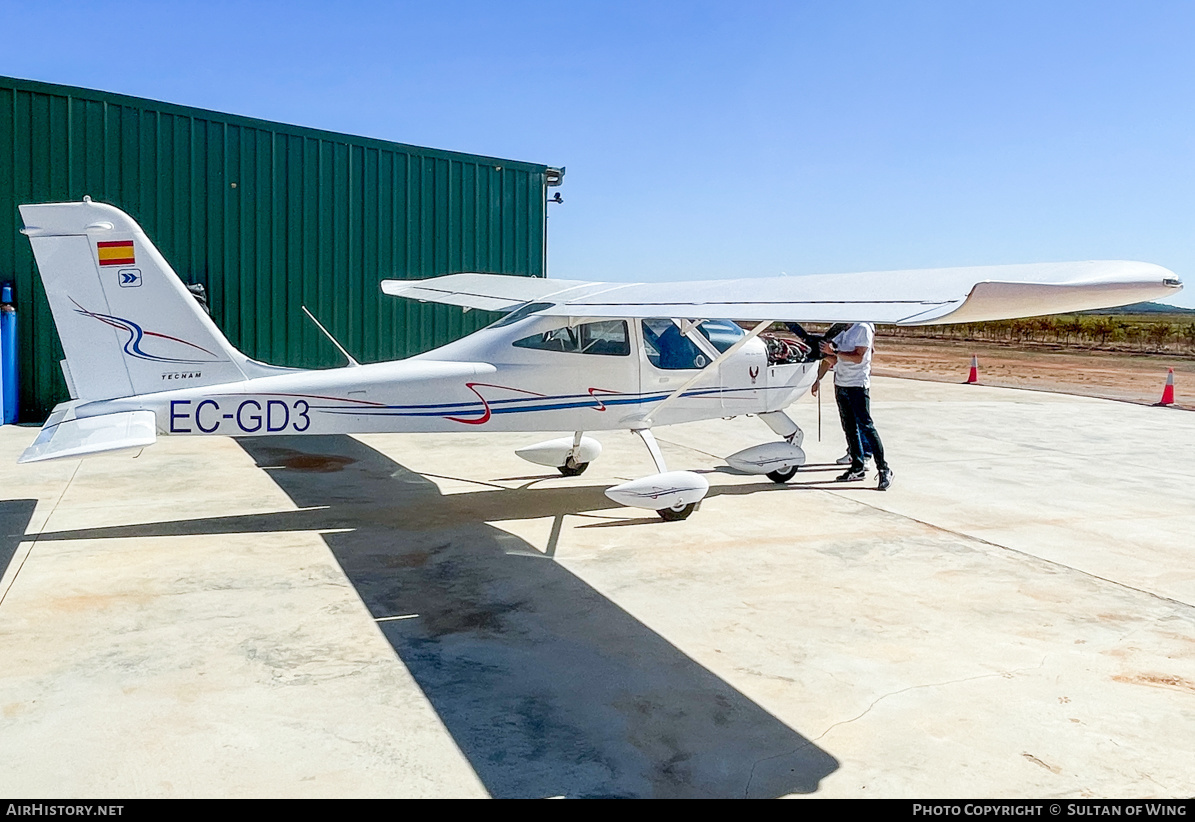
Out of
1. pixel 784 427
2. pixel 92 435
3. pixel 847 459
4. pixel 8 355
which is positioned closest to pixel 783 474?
pixel 784 427

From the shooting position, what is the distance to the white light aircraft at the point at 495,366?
19.9 ft

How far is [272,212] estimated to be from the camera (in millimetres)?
14000

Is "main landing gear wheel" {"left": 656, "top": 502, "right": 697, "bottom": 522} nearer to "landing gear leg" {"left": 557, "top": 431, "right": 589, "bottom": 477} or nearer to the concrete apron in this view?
the concrete apron

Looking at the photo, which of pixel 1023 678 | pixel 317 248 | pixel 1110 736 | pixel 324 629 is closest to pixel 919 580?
pixel 1023 678

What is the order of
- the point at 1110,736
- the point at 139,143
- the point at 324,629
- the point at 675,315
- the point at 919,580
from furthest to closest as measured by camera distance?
the point at 139,143 < the point at 675,315 < the point at 919,580 < the point at 324,629 < the point at 1110,736

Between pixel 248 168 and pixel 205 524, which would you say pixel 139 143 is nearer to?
pixel 248 168

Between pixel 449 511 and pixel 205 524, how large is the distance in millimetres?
1912

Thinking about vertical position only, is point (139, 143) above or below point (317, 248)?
above

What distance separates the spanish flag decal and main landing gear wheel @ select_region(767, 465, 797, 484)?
5860mm

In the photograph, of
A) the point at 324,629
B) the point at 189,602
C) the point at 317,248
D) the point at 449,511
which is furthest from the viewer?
the point at 317,248

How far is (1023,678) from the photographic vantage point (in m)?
4.43

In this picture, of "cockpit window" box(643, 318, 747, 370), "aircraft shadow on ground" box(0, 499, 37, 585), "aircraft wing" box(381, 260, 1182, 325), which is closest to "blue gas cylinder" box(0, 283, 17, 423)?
"aircraft shadow on ground" box(0, 499, 37, 585)

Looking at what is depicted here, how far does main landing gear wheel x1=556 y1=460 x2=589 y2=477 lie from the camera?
30.8ft

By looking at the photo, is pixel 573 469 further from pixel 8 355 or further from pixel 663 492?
pixel 8 355
